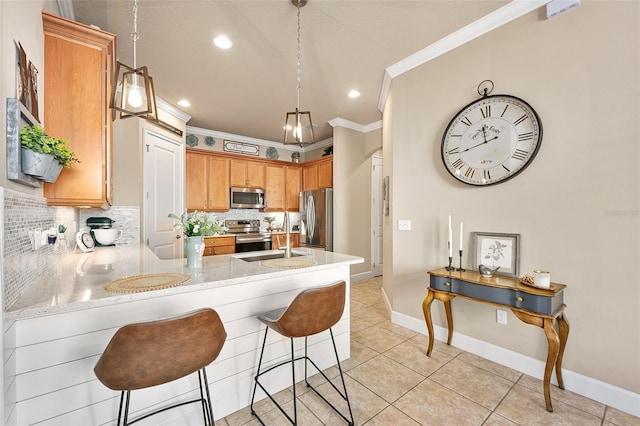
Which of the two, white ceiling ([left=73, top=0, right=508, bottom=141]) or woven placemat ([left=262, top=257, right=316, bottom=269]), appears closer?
woven placemat ([left=262, top=257, right=316, bottom=269])

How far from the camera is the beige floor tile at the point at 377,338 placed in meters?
2.54

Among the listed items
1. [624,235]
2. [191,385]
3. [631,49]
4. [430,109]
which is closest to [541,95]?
[631,49]

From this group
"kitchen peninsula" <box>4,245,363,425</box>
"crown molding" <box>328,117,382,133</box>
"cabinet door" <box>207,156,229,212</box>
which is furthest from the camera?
"cabinet door" <box>207,156,229,212</box>

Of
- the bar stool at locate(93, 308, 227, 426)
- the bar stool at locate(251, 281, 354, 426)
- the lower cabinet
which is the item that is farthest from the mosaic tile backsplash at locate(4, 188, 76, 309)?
the lower cabinet

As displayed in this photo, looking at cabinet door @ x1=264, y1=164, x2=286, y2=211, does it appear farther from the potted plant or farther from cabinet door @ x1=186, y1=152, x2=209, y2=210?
the potted plant

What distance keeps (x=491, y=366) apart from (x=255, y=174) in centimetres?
467

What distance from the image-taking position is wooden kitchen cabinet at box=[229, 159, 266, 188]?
201 inches

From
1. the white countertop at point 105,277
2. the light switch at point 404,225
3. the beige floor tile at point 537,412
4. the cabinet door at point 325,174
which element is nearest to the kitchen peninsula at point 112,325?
the white countertop at point 105,277

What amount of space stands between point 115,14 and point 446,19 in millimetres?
2763

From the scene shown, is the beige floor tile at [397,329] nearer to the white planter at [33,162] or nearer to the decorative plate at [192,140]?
the white planter at [33,162]

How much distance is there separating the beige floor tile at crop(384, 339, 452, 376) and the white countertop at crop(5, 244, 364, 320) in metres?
1.01

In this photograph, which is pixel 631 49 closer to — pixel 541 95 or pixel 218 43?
pixel 541 95

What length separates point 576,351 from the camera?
187cm

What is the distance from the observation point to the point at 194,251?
5.70 feet
